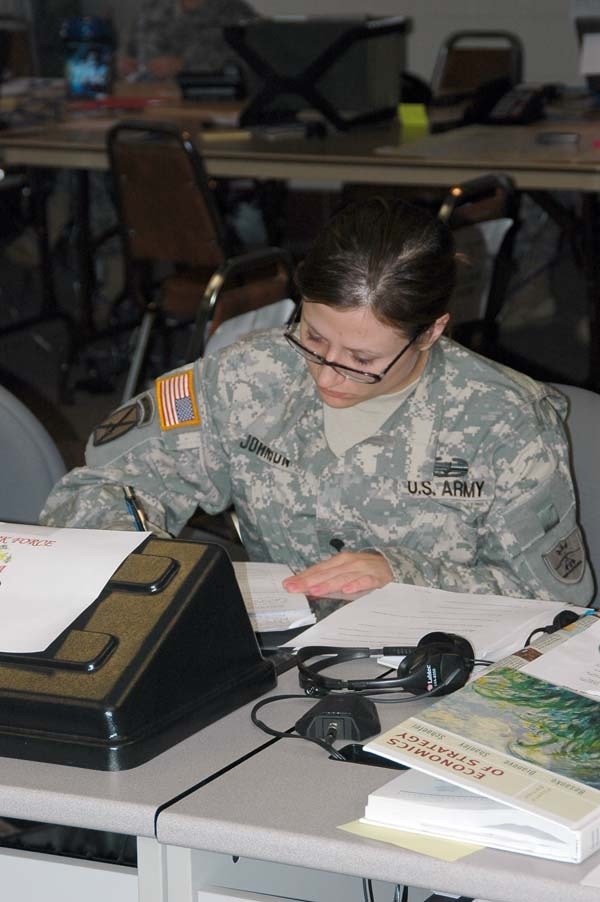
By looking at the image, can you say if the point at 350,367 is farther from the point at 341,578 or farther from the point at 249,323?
the point at 249,323

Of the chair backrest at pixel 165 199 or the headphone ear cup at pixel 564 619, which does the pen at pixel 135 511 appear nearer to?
the headphone ear cup at pixel 564 619

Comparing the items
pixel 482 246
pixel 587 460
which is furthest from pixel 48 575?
pixel 482 246

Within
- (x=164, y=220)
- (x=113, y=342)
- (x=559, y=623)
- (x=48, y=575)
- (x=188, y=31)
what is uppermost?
(x=188, y=31)

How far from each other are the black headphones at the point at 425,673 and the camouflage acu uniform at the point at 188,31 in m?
5.22

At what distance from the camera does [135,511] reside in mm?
1643

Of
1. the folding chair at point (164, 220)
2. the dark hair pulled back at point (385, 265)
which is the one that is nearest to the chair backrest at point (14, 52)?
the folding chair at point (164, 220)

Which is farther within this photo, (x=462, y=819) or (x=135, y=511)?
(x=135, y=511)

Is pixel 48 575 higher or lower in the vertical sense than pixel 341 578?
higher

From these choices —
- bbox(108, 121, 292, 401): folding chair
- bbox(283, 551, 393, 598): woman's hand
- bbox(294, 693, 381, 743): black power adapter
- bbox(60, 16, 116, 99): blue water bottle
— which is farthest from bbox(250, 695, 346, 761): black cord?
bbox(60, 16, 116, 99): blue water bottle

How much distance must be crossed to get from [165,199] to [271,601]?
100 inches

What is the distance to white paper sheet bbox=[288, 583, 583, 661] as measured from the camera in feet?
4.78

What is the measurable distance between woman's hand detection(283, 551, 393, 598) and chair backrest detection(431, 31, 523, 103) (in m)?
4.37

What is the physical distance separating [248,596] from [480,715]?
470 mm

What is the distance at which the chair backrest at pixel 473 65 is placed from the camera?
19.0 ft
